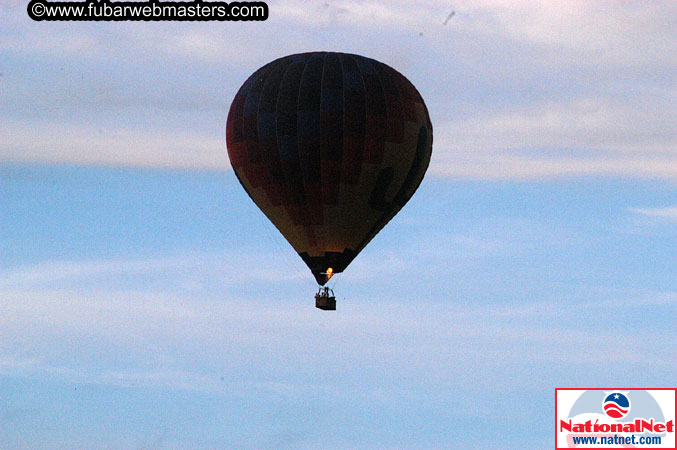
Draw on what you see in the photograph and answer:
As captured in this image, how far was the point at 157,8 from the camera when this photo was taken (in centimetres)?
7562

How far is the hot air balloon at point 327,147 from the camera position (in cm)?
7912

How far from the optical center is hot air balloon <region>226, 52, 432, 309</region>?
7912cm

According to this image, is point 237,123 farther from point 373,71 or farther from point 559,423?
point 559,423

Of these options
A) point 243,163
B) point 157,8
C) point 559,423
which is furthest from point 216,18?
point 559,423

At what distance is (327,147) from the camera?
79.1 m

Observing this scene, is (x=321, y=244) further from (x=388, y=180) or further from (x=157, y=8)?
(x=157, y=8)

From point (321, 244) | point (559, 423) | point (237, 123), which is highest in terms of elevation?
A: point (237, 123)

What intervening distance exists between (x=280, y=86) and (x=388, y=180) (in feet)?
21.0

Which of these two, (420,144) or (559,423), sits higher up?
(420,144)

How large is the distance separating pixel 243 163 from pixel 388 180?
660 cm

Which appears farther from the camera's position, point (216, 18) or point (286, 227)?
point (286, 227)

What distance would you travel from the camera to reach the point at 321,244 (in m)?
80.6

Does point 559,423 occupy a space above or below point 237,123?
below

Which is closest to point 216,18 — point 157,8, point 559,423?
point 157,8
